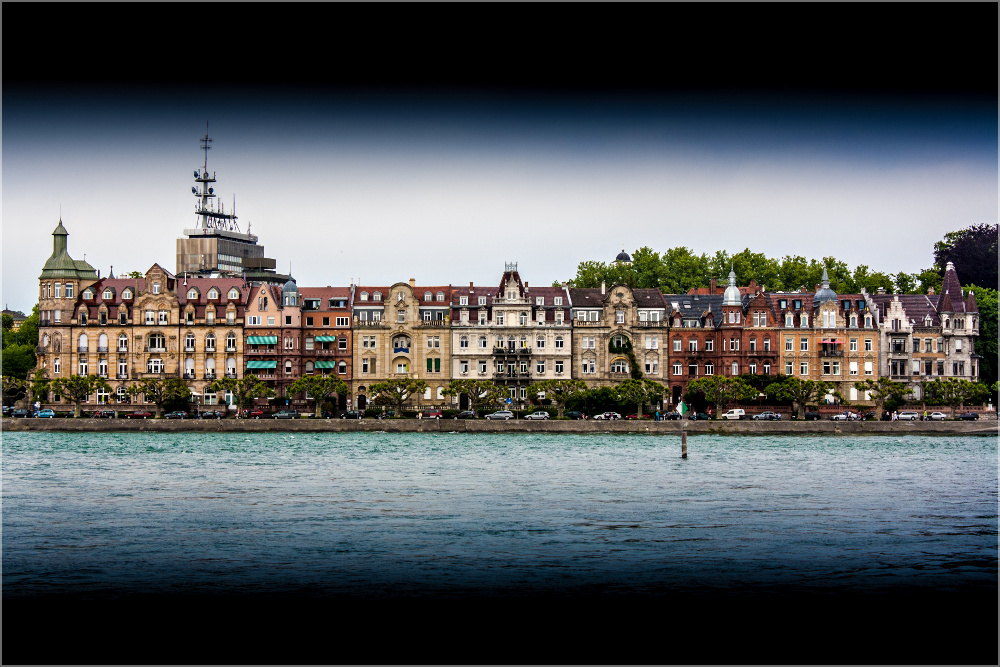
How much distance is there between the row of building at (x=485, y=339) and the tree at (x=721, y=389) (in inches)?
136

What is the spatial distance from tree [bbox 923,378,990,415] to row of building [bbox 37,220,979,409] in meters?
3.90

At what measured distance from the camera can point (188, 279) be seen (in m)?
82.2

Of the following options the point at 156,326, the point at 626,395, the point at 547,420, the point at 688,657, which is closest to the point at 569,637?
the point at 688,657

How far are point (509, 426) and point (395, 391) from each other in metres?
9.71

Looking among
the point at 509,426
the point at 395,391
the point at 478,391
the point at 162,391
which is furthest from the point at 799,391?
the point at 162,391

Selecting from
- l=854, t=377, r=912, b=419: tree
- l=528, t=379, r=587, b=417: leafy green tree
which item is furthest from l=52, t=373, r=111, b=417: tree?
l=854, t=377, r=912, b=419: tree

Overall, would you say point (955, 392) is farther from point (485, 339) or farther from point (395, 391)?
point (395, 391)

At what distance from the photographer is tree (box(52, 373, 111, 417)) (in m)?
73.1

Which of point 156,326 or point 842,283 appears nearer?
point 156,326

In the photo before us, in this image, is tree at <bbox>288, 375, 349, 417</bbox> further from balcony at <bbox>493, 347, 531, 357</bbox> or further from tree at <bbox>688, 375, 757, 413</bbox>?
tree at <bbox>688, 375, 757, 413</bbox>

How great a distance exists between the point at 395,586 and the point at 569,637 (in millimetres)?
4863

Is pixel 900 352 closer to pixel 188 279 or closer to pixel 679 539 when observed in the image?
pixel 188 279

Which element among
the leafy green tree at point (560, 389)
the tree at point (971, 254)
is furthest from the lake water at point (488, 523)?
the tree at point (971, 254)

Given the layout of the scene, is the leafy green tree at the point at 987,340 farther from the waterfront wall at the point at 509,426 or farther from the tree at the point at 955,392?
the waterfront wall at the point at 509,426
